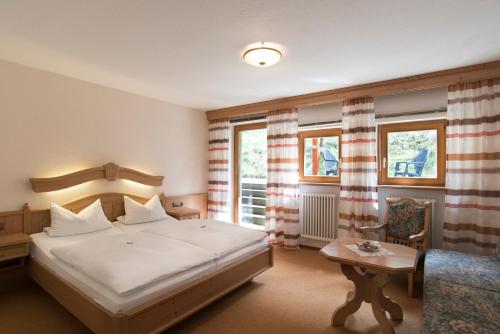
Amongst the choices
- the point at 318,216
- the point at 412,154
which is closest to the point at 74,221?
the point at 318,216

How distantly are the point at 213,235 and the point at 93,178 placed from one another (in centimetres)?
194

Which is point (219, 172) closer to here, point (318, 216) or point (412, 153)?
point (318, 216)

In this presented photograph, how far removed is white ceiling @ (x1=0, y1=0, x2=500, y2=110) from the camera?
1.90 metres

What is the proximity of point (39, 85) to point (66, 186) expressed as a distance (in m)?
1.25

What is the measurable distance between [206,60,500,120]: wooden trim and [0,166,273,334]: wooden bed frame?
7.56 feet

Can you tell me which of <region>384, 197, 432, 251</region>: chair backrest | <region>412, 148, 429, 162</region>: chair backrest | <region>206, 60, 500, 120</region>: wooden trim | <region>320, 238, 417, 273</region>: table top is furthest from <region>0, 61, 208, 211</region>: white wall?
<region>412, 148, 429, 162</region>: chair backrest

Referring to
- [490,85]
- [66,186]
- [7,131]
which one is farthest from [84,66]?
[490,85]

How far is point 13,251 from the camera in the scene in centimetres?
262

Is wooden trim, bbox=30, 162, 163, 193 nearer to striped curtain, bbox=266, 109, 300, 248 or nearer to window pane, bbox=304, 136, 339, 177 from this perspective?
striped curtain, bbox=266, 109, 300, 248

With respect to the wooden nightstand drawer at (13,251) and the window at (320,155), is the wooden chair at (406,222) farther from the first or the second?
the wooden nightstand drawer at (13,251)


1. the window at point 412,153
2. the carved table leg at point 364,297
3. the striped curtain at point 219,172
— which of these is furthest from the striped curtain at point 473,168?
the striped curtain at point 219,172

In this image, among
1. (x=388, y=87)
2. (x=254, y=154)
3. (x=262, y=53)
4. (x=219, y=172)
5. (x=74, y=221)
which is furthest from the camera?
(x=219, y=172)

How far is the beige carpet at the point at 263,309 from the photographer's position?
2.23 m

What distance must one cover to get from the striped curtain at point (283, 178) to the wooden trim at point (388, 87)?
0.60 ft
